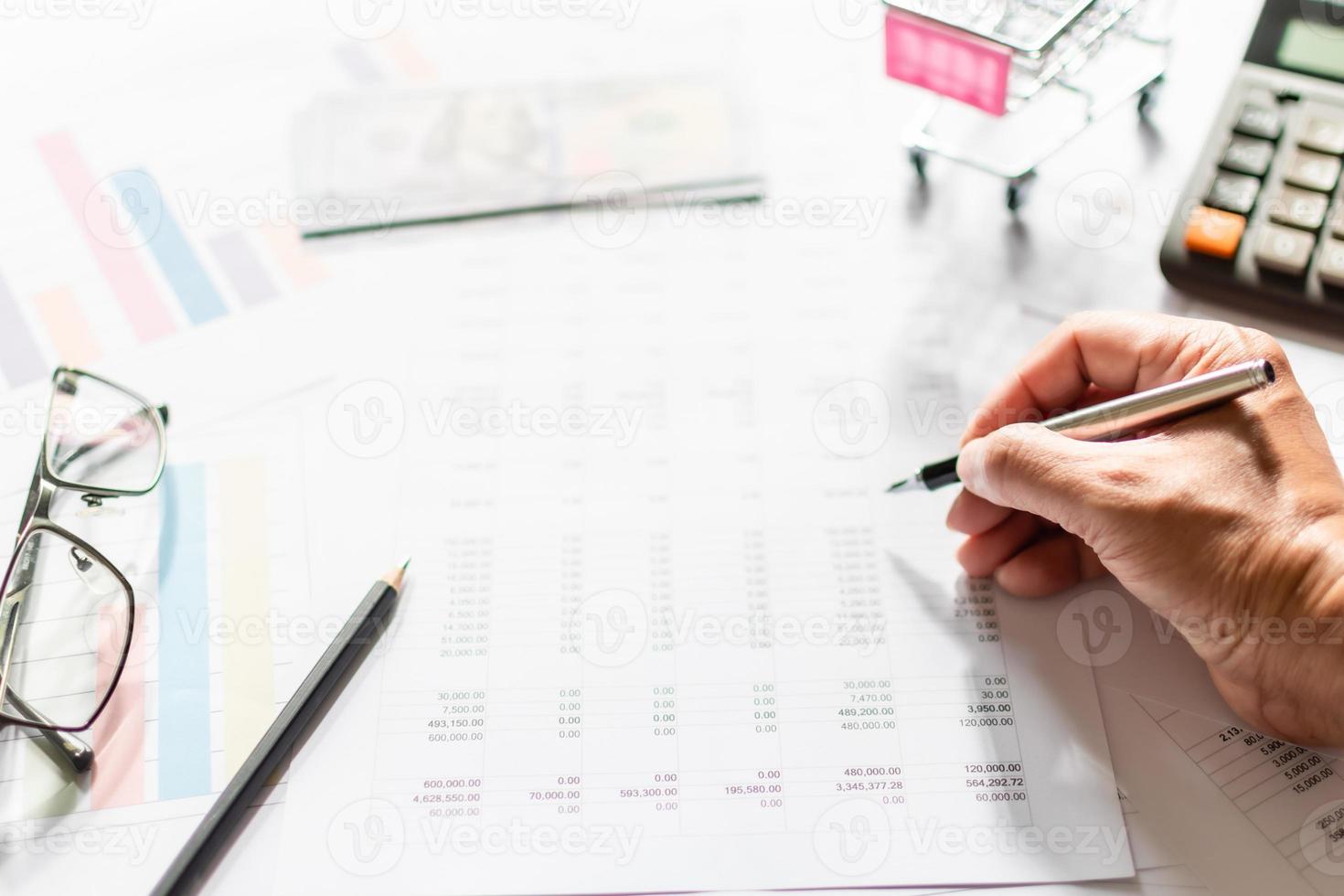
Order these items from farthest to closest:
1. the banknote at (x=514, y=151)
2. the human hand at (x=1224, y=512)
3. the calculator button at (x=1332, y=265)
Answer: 1. the banknote at (x=514, y=151)
2. the calculator button at (x=1332, y=265)
3. the human hand at (x=1224, y=512)

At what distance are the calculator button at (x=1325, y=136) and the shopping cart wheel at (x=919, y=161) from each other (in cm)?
22

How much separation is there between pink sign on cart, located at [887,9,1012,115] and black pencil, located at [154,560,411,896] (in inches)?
16.3

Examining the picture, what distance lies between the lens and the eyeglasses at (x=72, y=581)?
552 mm

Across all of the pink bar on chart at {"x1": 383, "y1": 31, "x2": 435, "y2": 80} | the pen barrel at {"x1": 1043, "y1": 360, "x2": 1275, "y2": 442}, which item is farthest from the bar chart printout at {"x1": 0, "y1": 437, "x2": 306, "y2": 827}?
the pen barrel at {"x1": 1043, "y1": 360, "x2": 1275, "y2": 442}

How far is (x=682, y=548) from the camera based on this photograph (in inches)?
23.0

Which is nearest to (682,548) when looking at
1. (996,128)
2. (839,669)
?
(839,669)

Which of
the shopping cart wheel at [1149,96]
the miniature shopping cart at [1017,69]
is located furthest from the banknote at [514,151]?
the shopping cart wheel at [1149,96]

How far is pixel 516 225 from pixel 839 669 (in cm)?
37

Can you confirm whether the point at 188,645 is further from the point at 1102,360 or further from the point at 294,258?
the point at 1102,360

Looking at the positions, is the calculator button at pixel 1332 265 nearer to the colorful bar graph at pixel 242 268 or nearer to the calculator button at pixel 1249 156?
the calculator button at pixel 1249 156

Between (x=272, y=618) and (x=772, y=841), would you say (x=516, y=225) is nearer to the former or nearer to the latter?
(x=272, y=618)

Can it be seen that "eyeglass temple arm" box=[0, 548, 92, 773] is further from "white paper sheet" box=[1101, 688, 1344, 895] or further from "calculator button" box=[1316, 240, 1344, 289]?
"calculator button" box=[1316, 240, 1344, 289]

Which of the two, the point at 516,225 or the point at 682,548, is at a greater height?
the point at 516,225

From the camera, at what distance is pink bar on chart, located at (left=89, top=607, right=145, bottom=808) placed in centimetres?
53
